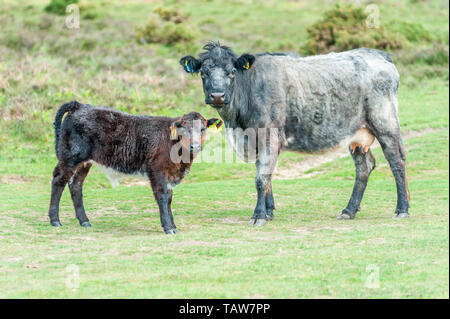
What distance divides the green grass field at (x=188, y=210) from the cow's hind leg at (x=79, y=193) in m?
0.20

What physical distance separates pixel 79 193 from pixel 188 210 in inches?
89.4

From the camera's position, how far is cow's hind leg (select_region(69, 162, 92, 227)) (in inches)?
450

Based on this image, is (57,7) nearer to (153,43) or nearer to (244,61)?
(153,43)

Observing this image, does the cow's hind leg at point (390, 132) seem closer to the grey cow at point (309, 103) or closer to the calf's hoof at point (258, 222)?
the grey cow at point (309, 103)

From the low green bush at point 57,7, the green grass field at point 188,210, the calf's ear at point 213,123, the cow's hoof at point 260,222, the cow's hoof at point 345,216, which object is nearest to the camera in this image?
the green grass field at point 188,210

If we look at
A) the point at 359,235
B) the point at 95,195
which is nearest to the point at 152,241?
the point at 359,235

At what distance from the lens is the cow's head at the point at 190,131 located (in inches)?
419

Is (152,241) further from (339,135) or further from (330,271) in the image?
(339,135)

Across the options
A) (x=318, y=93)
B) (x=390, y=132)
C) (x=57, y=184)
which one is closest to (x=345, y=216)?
(x=390, y=132)

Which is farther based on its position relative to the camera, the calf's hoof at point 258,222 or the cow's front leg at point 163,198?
the calf's hoof at point 258,222

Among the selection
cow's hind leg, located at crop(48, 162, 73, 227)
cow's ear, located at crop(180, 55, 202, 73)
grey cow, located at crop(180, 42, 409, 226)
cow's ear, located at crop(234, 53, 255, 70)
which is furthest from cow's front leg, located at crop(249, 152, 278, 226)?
cow's hind leg, located at crop(48, 162, 73, 227)

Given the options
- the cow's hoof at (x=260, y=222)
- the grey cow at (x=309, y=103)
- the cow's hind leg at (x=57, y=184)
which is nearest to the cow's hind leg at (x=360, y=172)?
the grey cow at (x=309, y=103)

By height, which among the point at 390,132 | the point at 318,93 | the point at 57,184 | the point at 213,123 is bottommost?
the point at 57,184

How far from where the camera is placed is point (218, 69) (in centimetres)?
1138
